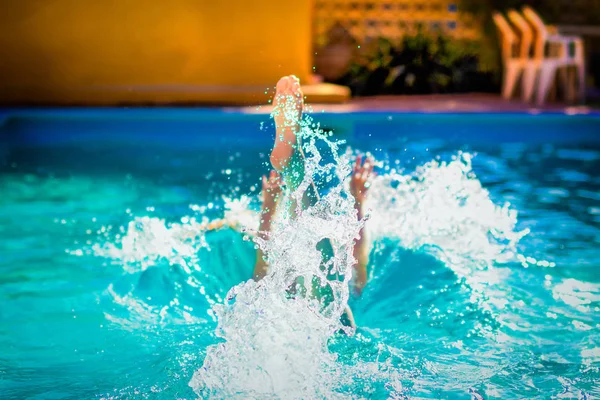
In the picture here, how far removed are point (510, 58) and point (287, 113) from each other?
7.84 metres

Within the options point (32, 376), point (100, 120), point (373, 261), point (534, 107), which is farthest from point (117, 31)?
point (32, 376)

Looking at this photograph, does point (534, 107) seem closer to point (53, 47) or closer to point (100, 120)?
point (100, 120)

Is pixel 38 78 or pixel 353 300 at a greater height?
pixel 38 78

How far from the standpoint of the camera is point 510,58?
31.0ft

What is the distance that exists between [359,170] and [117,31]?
6.89 metres

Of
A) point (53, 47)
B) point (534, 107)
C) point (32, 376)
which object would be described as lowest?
point (32, 376)

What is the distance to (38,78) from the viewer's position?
894 cm

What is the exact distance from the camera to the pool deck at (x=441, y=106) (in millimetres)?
7770

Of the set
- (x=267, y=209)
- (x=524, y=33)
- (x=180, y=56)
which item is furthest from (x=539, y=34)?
(x=267, y=209)

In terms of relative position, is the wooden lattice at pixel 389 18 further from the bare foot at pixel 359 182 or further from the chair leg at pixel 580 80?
the bare foot at pixel 359 182

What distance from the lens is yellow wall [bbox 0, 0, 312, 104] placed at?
882cm

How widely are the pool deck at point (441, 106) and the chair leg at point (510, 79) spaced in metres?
0.11

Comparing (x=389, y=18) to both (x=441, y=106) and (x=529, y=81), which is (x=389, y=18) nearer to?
(x=529, y=81)

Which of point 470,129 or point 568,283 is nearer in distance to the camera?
point 568,283
